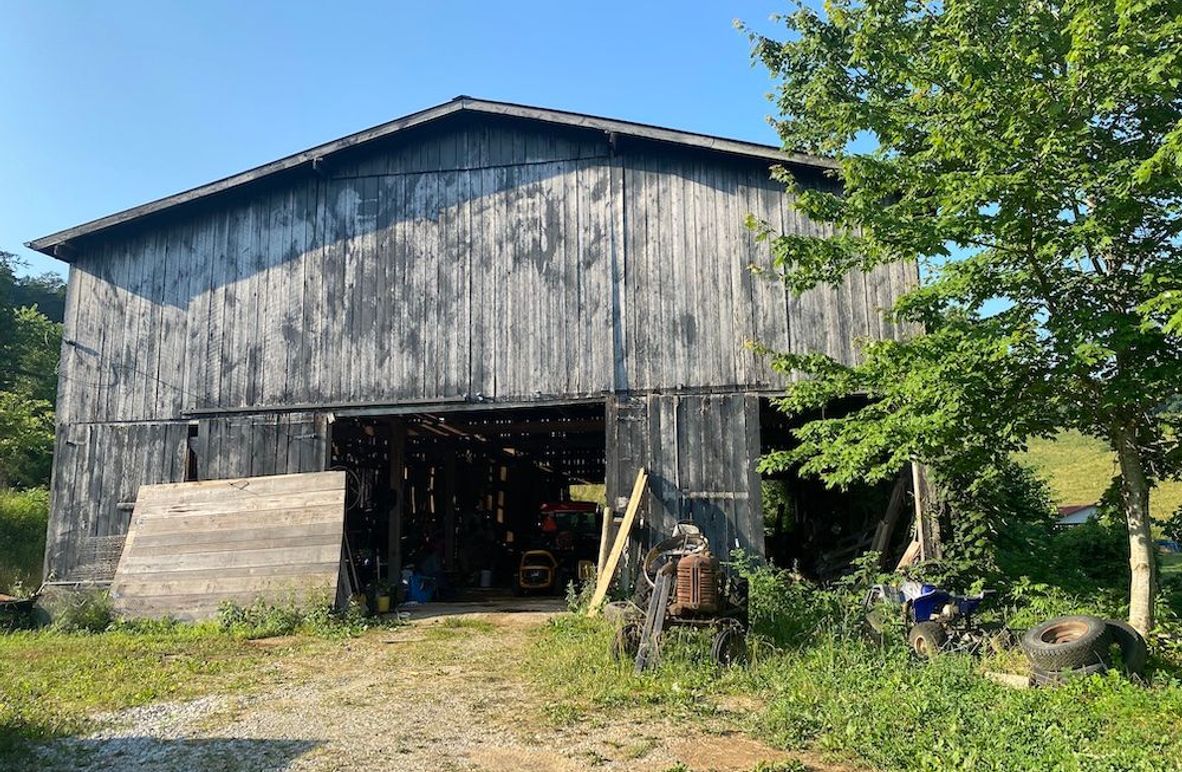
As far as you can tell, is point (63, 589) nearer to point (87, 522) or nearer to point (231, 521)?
point (87, 522)

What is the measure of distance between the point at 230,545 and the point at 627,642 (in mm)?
6757

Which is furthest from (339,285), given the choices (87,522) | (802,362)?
(802,362)

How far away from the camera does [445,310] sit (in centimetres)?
1266

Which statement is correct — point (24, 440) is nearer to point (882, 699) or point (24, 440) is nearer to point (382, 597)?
point (382, 597)

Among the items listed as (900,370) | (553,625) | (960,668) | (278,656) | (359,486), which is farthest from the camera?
(359,486)

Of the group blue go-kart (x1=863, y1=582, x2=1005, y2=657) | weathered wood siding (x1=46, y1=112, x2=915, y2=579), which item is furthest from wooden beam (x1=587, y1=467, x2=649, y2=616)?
blue go-kart (x1=863, y1=582, x2=1005, y2=657)

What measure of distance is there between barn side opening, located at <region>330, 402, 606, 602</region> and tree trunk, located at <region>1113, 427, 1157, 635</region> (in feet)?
21.3

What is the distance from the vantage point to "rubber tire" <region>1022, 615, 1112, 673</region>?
6922mm

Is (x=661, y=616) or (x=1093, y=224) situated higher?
(x=1093, y=224)

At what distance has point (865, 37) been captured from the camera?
11336 millimetres

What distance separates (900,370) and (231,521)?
369 inches

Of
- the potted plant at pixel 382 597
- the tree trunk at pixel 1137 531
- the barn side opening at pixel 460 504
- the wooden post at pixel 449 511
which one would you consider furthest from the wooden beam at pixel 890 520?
the wooden post at pixel 449 511

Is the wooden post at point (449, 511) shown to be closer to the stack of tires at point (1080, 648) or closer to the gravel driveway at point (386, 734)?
the gravel driveway at point (386, 734)

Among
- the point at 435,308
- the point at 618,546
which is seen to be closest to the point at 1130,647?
the point at 618,546
